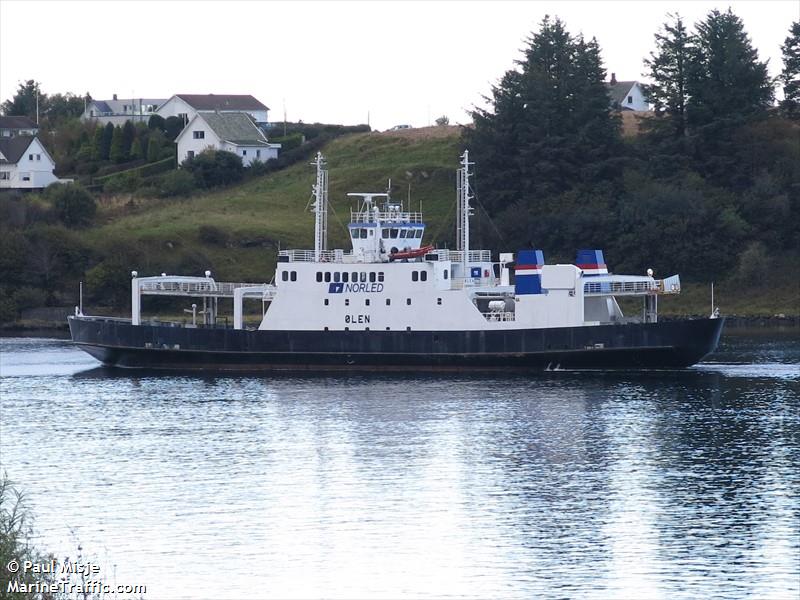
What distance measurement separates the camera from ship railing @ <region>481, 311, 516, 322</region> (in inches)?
2349

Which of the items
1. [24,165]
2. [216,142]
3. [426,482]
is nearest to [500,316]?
[426,482]

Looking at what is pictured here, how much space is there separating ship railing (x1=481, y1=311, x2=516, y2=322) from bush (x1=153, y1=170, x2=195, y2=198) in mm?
45370

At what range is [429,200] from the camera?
319 feet

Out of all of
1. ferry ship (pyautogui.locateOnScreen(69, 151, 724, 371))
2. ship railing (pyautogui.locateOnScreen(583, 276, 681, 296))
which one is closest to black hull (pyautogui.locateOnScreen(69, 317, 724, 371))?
ferry ship (pyautogui.locateOnScreen(69, 151, 724, 371))

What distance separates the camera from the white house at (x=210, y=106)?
11938 cm

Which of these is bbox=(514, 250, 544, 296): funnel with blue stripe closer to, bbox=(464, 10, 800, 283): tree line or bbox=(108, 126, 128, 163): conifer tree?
bbox=(464, 10, 800, 283): tree line

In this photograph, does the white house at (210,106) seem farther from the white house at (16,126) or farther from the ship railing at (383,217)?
the ship railing at (383,217)

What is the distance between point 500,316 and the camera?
197ft

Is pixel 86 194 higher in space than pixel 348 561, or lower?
higher

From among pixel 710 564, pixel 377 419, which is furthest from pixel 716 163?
pixel 710 564

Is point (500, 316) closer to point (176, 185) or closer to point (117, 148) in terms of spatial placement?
point (176, 185)

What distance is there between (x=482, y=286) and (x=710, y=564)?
106 feet

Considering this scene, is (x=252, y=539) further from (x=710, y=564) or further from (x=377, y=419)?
(x=377, y=419)

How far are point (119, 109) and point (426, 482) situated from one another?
10759cm
